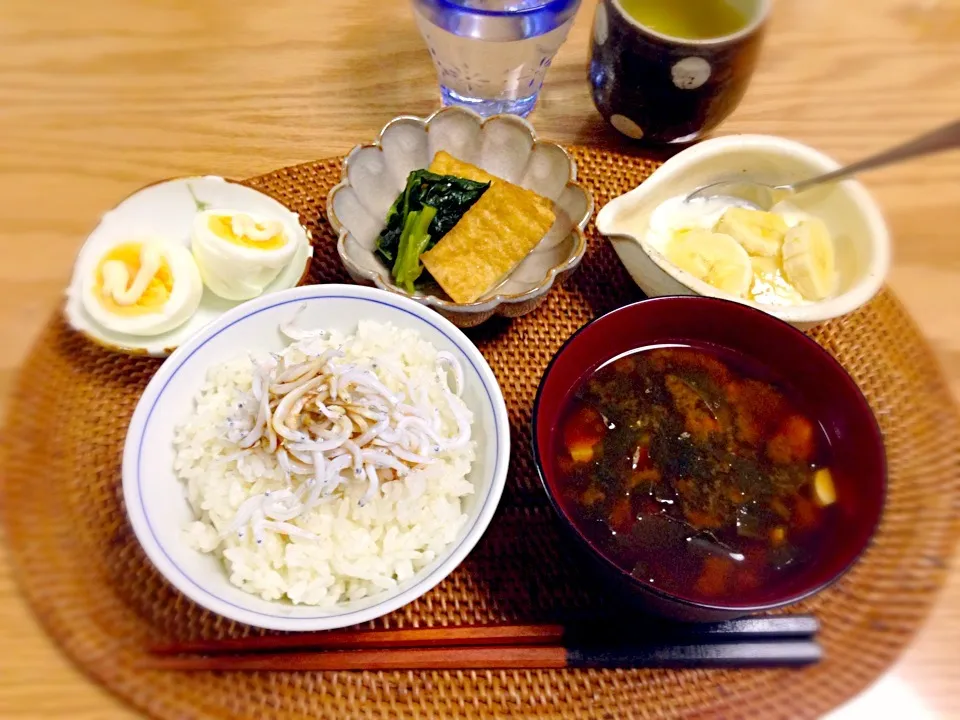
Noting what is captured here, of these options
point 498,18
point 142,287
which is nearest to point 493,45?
Answer: point 498,18

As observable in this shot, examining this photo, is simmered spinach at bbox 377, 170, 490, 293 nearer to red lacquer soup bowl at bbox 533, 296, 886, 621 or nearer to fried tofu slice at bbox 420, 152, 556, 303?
fried tofu slice at bbox 420, 152, 556, 303

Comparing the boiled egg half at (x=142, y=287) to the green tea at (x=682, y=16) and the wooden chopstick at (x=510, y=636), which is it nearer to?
the wooden chopstick at (x=510, y=636)

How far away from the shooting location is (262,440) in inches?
55.5

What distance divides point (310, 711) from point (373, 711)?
0.12 meters

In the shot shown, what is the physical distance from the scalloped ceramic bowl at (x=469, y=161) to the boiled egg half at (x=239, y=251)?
0.56 feet

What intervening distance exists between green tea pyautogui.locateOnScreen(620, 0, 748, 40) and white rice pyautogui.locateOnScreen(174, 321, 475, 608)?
1.20m

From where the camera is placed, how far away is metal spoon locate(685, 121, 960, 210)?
4.44 ft

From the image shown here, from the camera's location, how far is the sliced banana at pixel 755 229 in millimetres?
1751

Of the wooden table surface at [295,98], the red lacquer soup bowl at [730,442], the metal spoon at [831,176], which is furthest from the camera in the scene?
the wooden table surface at [295,98]

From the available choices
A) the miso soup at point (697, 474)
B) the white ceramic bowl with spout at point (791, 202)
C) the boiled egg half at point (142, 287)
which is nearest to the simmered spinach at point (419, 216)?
the white ceramic bowl with spout at point (791, 202)

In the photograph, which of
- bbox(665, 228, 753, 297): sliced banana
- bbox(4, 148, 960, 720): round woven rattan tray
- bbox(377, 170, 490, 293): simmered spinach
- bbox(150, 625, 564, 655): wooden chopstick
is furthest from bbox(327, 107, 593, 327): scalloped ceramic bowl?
bbox(150, 625, 564, 655): wooden chopstick

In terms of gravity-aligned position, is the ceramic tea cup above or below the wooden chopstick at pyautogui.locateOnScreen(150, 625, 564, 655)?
above

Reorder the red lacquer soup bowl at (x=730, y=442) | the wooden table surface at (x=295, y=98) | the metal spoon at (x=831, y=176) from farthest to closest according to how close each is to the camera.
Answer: the wooden table surface at (x=295, y=98) < the metal spoon at (x=831, y=176) < the red lacquer soup bowl at (x=730, y=442)

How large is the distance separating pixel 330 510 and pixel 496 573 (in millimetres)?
374
